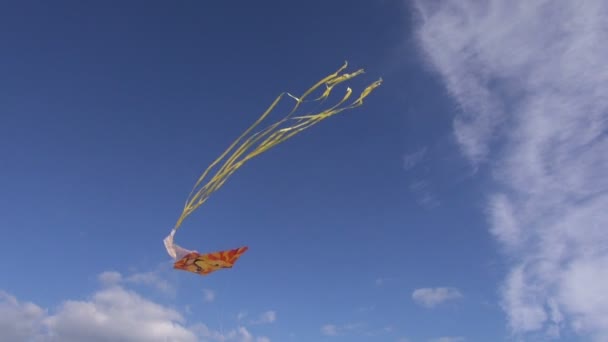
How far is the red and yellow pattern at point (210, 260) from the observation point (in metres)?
15.2

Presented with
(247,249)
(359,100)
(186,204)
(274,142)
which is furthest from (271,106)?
(247,249)

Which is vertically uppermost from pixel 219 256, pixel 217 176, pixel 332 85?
pixel 332 85

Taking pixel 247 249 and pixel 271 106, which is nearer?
pixel 271 106

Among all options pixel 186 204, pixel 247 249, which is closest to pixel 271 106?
pixel 186 204

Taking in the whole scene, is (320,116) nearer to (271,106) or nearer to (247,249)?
(271,106)

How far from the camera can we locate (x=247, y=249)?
49.6ft

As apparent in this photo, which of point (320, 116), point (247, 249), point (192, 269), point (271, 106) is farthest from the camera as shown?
point (192, 269)

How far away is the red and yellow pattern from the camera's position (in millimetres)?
15170

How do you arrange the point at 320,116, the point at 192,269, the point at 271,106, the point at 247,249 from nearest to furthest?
the point at 271,106 → the point at 320,116 → the point at 247,249 → the point at 192,269

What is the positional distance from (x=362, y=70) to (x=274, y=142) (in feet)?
11.1

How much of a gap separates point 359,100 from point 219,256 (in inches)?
260

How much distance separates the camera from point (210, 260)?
15484mm

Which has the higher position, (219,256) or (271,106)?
(271,106)

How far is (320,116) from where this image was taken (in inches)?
544
